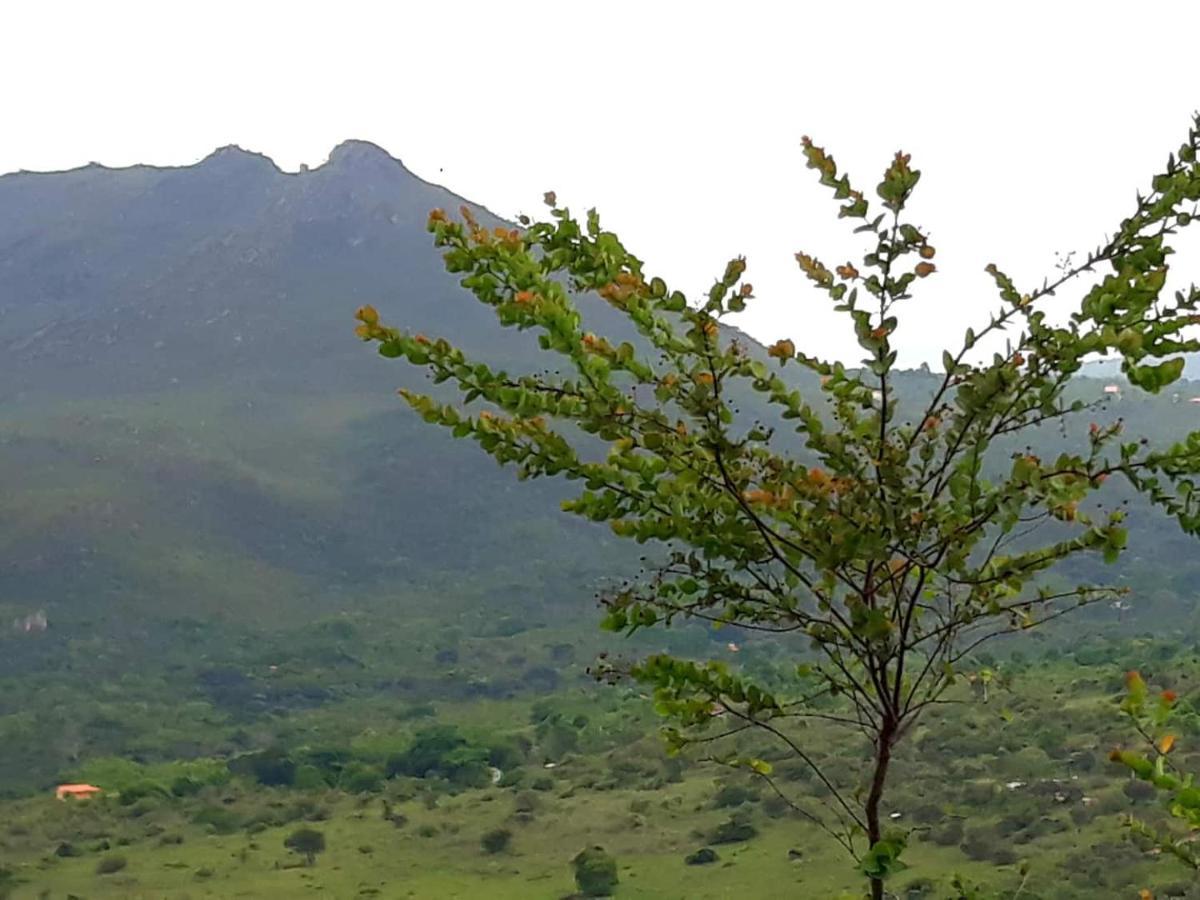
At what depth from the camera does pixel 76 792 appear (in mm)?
41719

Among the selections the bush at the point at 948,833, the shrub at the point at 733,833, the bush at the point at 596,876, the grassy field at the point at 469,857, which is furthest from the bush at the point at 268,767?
the bush at the point at 948,833

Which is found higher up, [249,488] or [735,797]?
[249,488]

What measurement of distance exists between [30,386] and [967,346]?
124 m

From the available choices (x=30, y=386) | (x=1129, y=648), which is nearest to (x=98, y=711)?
(x=1129, y=648)

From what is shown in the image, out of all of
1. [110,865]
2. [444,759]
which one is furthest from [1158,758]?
[444,759]

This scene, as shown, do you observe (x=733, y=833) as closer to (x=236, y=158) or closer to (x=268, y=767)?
(x=268, y=767)

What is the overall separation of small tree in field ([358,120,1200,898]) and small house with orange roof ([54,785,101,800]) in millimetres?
41052

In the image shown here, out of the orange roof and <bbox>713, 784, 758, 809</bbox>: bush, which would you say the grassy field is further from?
the orange roof

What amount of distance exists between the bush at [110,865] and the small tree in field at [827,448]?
3003cm

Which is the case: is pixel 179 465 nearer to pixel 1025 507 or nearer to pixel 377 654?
pixel 377 654

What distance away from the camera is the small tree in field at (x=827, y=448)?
148 inches

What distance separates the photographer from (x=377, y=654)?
227 ft

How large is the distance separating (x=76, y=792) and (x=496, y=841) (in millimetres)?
18610

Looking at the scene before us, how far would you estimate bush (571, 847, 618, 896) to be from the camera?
81.3 feet
